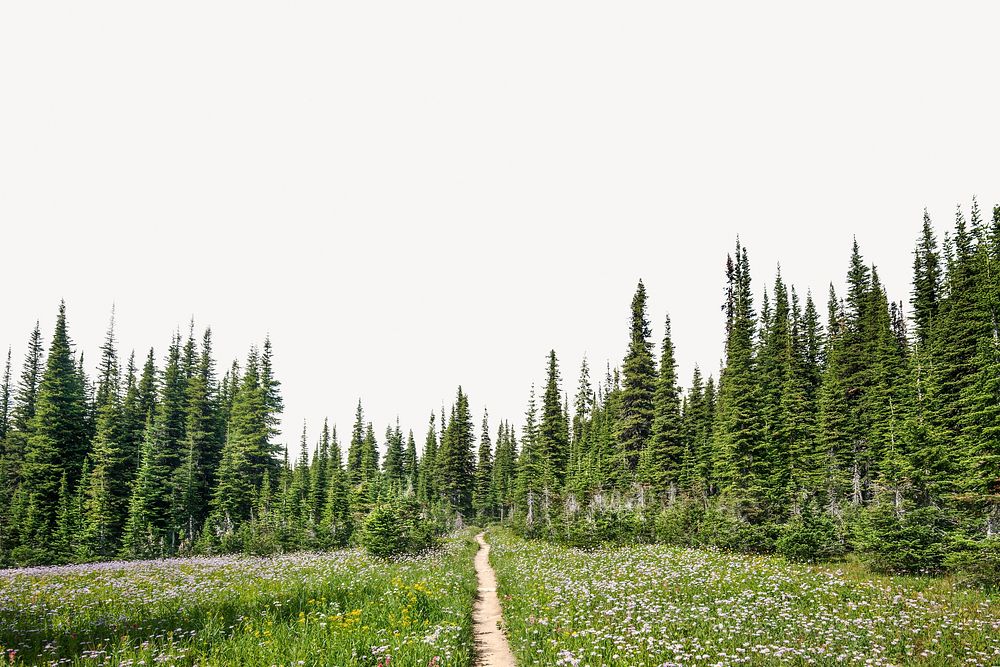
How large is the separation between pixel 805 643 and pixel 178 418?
47735mm

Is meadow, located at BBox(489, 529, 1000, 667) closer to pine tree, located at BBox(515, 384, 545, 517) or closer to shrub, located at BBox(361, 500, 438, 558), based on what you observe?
shrub, located at BBox(361, 500, 438, 558)

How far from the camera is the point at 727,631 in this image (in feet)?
32.0

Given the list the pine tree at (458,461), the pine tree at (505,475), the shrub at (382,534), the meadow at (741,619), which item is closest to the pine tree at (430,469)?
the pine tree at (458,461)

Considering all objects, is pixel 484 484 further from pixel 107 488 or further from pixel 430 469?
pixel 107 488

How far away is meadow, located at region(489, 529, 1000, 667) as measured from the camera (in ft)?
28.5

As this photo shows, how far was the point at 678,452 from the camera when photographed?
40375 mm

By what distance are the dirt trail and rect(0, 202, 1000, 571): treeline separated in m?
9.79

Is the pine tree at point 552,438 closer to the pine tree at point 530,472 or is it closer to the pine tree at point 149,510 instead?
the pine tree at point 530,472

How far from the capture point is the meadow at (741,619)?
8.68 m

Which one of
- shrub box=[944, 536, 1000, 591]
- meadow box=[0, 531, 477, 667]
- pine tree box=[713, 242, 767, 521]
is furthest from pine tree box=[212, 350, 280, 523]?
shrub box=[944, 536, 1000, 591]

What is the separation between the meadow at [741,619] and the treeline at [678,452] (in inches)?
208

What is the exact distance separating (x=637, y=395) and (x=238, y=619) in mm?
38453

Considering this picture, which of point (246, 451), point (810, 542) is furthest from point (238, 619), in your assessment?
point (246, 451)

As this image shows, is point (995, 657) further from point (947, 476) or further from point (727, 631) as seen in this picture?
point (947, 476)
